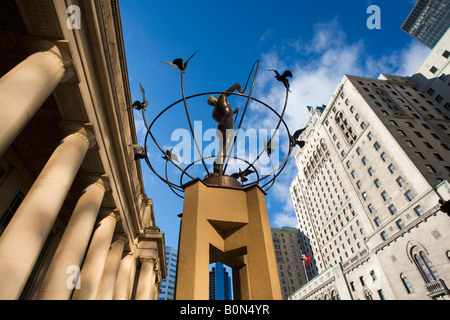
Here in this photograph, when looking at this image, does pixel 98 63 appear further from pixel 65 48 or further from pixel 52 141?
pixel 52 141

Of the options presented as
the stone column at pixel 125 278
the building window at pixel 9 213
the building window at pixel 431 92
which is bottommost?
the stone column at pixel 125 278

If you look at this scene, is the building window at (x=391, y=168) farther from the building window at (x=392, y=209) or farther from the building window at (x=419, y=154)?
the building window at (x=392, y=209)

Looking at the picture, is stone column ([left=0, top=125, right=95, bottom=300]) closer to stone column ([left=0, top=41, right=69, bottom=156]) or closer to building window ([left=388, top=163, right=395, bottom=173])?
stone column ([left=0, top=41, right=69, bottom=156])

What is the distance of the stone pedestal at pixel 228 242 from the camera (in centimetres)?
273

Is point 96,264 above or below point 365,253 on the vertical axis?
below

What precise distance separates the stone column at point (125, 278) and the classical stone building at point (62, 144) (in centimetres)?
20

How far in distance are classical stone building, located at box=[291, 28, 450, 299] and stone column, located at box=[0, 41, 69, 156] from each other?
43.6 meters
